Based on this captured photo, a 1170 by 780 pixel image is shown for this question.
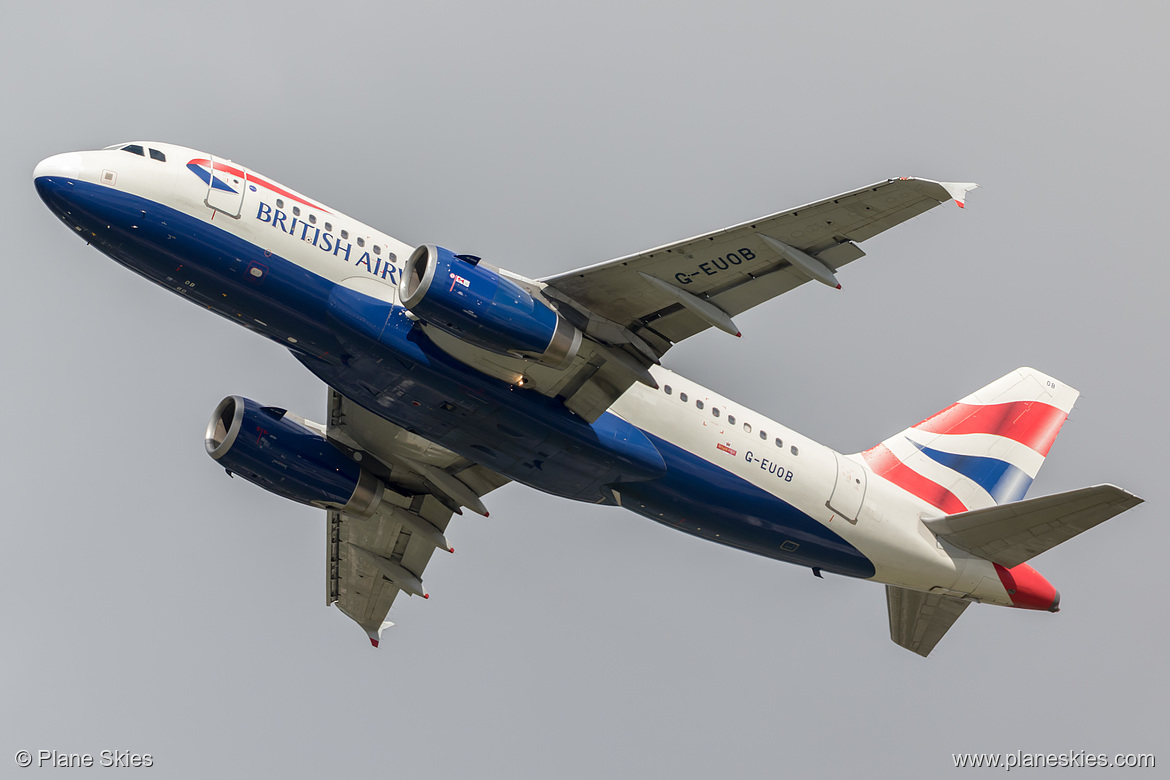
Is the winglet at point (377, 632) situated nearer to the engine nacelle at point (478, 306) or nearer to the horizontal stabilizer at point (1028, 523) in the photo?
the engine nacelle at point (478, 306)

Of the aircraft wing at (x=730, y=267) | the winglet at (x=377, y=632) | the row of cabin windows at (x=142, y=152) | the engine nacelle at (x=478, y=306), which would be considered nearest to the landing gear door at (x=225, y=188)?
the row of cabin windows at (x=142, y=152)

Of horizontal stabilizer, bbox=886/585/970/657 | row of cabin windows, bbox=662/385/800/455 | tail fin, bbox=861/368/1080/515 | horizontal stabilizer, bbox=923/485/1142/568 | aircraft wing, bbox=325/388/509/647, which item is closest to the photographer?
horizontal stabilizer, bbox=923/485/1142/568

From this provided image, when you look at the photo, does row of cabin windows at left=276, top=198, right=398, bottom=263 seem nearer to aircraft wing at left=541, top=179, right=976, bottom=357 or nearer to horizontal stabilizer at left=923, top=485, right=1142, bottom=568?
aircraft wing at left=541, top=179, right=976, bottom=357

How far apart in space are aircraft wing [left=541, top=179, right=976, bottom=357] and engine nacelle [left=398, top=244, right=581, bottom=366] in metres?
1.14

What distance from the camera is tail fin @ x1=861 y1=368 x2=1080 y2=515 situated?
33.9 metres

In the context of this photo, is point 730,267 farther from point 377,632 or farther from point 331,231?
point 377,632

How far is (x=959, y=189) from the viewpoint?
2219 centimetres

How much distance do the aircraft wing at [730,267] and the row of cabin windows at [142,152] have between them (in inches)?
346

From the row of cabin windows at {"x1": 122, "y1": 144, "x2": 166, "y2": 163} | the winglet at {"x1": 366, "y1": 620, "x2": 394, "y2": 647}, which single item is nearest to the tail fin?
the winglet at {"x1": 366, "y1": 620, "x2": 394, "y2": 647}

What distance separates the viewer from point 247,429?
104 ft

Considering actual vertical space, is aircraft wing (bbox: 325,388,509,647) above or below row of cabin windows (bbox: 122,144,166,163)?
below

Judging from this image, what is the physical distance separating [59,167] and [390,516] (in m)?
14.5

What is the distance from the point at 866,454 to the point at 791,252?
1120cm

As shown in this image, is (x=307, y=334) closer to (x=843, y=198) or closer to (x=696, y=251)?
(x=696, y=251)
